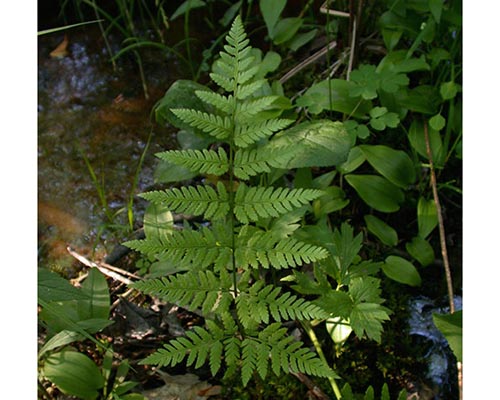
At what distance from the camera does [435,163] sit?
1.88 meters

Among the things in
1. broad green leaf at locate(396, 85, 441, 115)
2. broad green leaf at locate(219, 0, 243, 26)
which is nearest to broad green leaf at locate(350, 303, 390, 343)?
broad green leaf at locate(396, 85, 441, 115)

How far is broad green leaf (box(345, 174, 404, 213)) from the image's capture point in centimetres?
183

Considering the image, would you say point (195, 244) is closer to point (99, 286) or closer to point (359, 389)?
point (99, 286)

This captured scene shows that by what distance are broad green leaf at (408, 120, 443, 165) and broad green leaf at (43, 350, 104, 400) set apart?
1181mm

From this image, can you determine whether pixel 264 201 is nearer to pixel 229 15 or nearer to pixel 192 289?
pixel 192 289

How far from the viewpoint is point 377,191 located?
1843 millimetres

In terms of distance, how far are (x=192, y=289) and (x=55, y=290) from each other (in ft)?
1.11

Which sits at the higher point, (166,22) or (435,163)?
(166,22)

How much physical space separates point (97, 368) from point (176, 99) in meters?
0.84

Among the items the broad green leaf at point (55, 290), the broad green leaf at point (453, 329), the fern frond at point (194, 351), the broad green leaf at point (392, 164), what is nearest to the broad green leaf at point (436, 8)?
the broad green leaf at point (392, 164)

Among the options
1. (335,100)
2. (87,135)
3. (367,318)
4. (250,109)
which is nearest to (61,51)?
(87,135)

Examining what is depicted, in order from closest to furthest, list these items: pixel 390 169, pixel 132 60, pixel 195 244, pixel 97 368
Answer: pixel 195 244
pixel 97 368
pixel 390 169
pixel 132 60

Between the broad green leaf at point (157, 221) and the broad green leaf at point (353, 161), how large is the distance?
22.0 inches

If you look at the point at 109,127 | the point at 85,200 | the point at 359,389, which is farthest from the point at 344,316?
the point at 109,127
